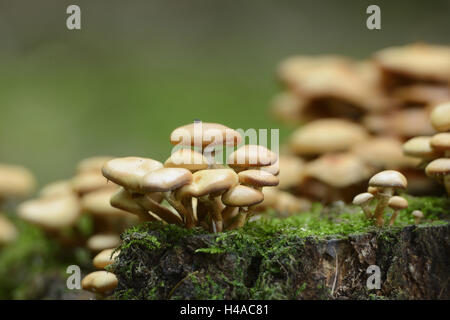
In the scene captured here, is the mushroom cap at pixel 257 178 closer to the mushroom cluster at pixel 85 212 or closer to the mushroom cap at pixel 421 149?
the mushroom cap at pixel 421 149

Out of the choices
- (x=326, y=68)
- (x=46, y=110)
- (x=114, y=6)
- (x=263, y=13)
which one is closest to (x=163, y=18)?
Result: (x=114, y=6)

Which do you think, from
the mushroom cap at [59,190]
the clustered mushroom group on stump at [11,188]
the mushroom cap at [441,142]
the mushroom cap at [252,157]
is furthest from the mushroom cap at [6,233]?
the mushroom cap at [441,142]

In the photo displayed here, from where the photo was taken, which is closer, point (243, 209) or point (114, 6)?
point (243, 209)

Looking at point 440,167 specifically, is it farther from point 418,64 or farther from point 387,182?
point 418,64

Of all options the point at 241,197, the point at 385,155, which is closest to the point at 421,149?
the point at 385,155

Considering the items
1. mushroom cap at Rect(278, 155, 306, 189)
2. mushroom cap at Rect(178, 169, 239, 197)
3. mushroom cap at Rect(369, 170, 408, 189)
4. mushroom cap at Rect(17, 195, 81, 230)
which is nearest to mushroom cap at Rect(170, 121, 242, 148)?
mushroom cap at Rect(178, 169, 239, 197)
